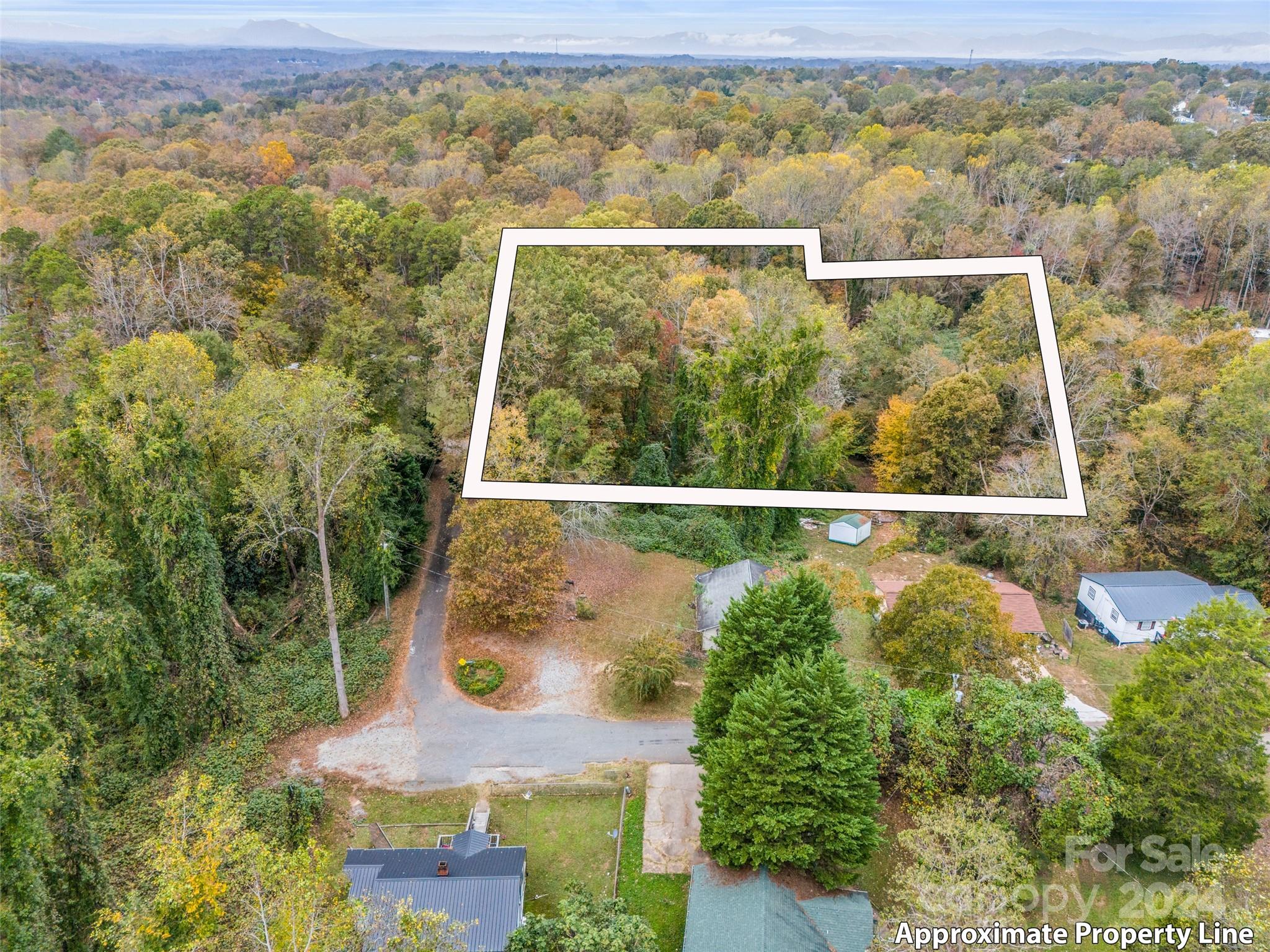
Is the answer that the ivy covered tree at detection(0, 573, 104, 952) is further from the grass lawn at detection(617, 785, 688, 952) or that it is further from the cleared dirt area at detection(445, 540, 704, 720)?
the grass lawn at detection(617, 785, 688, 952)

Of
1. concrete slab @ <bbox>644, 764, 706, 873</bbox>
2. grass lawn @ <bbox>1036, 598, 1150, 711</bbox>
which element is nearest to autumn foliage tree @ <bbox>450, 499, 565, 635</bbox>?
concrete slab @ <bbox>644, 764, 706, 873</bbox>

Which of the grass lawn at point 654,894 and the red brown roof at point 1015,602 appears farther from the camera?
the red brown roof at point 1015,602

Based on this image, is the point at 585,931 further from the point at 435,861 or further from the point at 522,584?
the point at 522,584

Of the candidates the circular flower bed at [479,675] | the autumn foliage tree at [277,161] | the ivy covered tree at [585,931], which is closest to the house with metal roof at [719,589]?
the circular flower bed at [479,675]

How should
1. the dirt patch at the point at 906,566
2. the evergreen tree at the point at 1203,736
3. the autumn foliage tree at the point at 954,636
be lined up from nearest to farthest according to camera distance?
the evergreen tree at the point at 1203,736 → the autumn foliage tree at the point at 954,636 → the dirt patch at the point at 906,566

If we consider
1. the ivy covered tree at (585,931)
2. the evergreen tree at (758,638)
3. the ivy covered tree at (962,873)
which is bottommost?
the ivy covered tree at (585,931)

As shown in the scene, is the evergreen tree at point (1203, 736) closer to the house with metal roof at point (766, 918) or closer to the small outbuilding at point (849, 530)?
the house with metal roof at point (766, 918)
